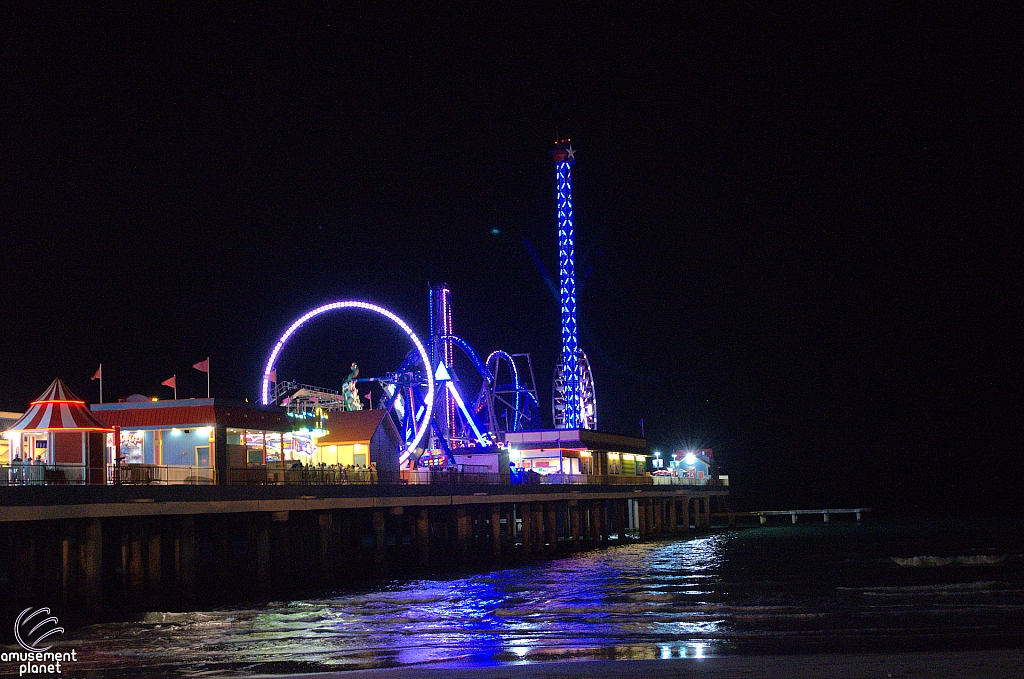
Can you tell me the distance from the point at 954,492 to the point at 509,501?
115 m

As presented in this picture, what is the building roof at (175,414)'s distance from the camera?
35281 mm

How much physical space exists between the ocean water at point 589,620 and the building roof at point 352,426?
40.6 ft

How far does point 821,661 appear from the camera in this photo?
62.9 feet

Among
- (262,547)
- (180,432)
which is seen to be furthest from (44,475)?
(180,432)

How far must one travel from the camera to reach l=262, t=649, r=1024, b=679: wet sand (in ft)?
58.3

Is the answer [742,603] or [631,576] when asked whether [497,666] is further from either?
[631,576]

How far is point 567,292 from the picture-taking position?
90.7m

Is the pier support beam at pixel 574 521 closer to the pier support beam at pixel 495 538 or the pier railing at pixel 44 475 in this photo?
the pier support beam at pixel 495 538

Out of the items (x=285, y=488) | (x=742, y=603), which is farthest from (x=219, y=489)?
(x=742, y=603)

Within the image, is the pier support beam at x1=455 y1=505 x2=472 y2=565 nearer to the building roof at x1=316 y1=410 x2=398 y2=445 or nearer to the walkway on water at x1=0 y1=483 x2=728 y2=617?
the walkway on water at x1=0 y1=483 x2=728 y2=617

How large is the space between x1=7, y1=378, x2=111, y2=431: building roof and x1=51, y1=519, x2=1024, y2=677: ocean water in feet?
21.9

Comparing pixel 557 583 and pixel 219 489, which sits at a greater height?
pixel 219 489

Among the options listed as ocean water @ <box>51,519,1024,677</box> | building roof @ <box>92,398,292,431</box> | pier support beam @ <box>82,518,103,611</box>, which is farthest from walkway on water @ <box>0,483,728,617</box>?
building roof @ <box>92,398,292,431</box>

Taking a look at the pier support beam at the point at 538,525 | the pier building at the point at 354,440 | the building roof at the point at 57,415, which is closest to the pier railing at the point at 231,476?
the building roof at the point at 57,415
